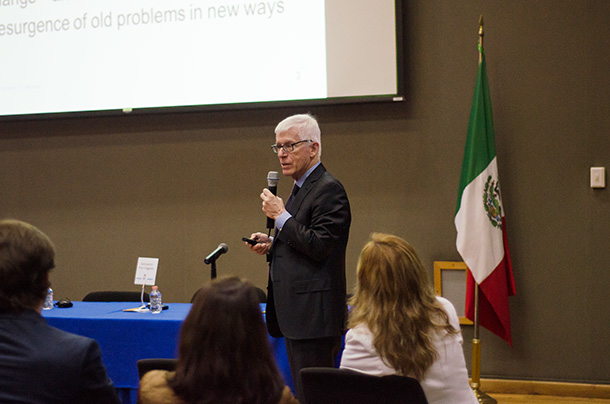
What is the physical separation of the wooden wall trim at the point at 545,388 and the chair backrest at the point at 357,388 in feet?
9.06

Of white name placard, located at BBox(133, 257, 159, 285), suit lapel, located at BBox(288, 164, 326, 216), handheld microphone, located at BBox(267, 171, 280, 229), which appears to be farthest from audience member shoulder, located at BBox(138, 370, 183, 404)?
white name placard, located at BBox(133, 257, 159, 285)

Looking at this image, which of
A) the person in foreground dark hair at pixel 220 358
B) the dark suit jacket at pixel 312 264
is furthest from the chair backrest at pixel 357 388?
the dark suit jacket at pixel 312 264

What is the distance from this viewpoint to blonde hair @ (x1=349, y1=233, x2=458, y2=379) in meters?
1.67

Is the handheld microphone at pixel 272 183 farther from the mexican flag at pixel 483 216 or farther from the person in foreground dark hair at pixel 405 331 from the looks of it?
the mexican flag at pixel 483 216

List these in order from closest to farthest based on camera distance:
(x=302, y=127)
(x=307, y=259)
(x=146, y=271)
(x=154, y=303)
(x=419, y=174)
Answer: (x=307, y=259) < (x=302, y=127) < (x=154, y=303) < (x=146, y=271) < (x=419, y=174)

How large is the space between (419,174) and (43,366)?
3298 mm

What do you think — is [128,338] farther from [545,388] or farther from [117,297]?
[545,388]

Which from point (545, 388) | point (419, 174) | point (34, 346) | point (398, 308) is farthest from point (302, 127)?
point (545, 388)

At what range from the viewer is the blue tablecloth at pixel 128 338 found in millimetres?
2975

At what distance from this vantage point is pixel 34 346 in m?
1.31

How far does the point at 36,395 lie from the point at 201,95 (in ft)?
10.8

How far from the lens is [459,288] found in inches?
165

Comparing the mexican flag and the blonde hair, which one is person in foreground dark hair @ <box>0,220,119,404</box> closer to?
the blonde hair

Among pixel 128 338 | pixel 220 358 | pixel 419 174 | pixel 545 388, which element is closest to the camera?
pixel 220 358
